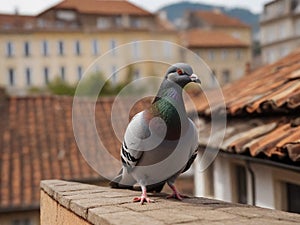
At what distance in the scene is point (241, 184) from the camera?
6660mm

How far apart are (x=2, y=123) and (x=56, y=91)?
1348 inches

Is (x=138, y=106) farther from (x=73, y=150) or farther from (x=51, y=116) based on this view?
(x=51, y=116)

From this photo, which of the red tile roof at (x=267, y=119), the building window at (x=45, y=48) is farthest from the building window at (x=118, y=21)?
the red tile roof at (x=267, y=119)

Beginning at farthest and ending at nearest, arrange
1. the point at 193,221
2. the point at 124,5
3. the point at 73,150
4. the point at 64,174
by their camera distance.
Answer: the point at 124,5 < the point at 73,150 < the point at 64,174 < the point at 193,221

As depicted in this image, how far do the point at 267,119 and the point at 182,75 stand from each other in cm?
248

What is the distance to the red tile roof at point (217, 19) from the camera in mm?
72000

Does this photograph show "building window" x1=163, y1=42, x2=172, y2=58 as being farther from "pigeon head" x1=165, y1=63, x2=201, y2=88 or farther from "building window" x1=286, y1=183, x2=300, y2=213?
"building window" x1=286, y1=183, x2=300, y2=213

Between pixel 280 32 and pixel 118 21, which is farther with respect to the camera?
pixel 280 32

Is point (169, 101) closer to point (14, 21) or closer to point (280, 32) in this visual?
point (14, 21)

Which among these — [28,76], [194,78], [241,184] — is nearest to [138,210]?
[194,78]

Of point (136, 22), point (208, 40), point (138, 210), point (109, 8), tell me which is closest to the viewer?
point (138, 210)

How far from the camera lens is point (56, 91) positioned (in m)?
48.0

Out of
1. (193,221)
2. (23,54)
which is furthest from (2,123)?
(23,54)

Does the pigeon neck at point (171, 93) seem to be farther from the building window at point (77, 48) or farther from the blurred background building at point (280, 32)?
the blurred background building at point (280, 32)
